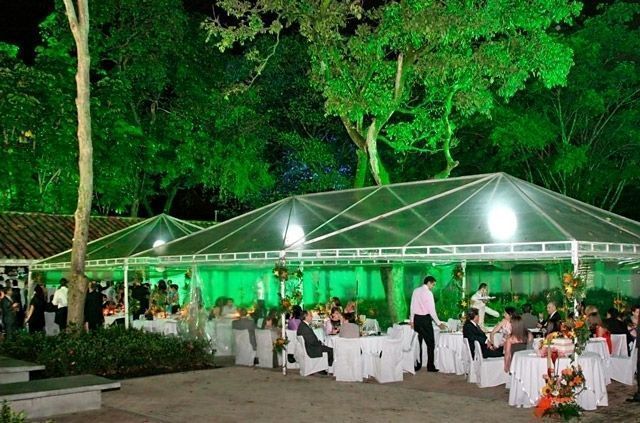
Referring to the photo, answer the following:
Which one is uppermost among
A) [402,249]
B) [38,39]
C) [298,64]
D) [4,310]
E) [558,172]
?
[38,39]

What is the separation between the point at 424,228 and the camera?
1170 cm

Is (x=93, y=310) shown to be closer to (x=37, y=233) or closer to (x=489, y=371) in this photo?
(x=489, y=371)

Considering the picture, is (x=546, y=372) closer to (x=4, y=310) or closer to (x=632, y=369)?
(x=632, y=369)

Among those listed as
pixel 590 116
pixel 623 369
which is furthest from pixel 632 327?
pixel 590 116

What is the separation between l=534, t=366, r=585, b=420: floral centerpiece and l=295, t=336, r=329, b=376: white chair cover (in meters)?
4.19

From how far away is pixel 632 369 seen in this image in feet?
35.4

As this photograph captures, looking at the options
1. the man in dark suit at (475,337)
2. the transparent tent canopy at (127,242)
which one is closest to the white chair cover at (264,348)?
the man in dark suit at (475,337)

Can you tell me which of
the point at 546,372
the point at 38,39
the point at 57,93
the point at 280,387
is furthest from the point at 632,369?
the point at 38,39

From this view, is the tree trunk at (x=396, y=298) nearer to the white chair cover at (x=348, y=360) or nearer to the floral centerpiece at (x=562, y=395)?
the white chair cover at (x=348, y=360)

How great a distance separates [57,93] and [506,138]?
1372 cm

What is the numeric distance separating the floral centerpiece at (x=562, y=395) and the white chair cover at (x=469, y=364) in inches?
85.6

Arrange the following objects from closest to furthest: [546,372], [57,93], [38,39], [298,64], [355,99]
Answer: [546,372], [355,99], [57,93], [298,64], [38,39]

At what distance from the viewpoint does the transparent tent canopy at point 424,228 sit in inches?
403

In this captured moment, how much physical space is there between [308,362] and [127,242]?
8.29m
